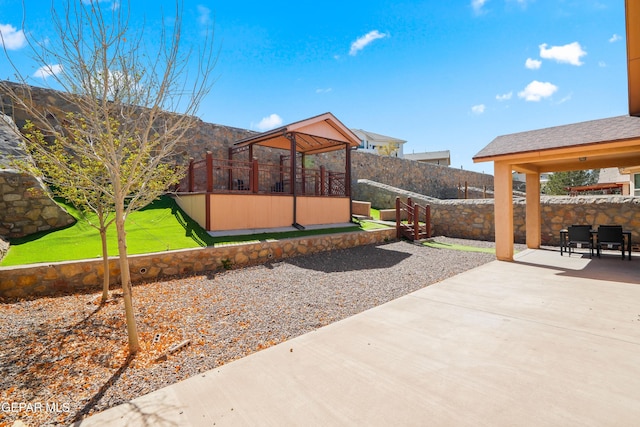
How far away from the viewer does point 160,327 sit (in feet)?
12.9

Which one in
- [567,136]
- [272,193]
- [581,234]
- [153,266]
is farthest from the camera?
[272,193]

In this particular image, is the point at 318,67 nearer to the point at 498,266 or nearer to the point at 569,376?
the point at 498,266

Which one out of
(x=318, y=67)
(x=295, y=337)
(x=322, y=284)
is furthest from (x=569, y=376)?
(x=318, y=67)

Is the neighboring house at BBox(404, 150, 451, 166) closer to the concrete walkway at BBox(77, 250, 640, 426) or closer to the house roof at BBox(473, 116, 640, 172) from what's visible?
the house roof at BBox(473, 116, 640, 172)

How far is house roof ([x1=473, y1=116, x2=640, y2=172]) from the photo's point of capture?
6.42 meters

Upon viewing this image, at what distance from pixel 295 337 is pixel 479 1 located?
29.5 ft

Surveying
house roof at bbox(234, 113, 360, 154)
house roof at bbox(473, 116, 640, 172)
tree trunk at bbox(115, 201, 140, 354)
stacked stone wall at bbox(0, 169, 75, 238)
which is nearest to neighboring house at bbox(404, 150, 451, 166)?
house roof at bbox(234, 113, 360, 154)

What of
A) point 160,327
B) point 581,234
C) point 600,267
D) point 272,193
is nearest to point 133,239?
point 160,327

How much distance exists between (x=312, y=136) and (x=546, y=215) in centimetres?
949

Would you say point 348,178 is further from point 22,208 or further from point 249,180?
point 22,208

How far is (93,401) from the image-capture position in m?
2.44

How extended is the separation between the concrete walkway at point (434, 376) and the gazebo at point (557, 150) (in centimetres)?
382

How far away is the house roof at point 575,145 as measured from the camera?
21.1ft

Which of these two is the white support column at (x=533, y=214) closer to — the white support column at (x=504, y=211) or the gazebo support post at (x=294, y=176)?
the white support column at (x=504, y=211)
